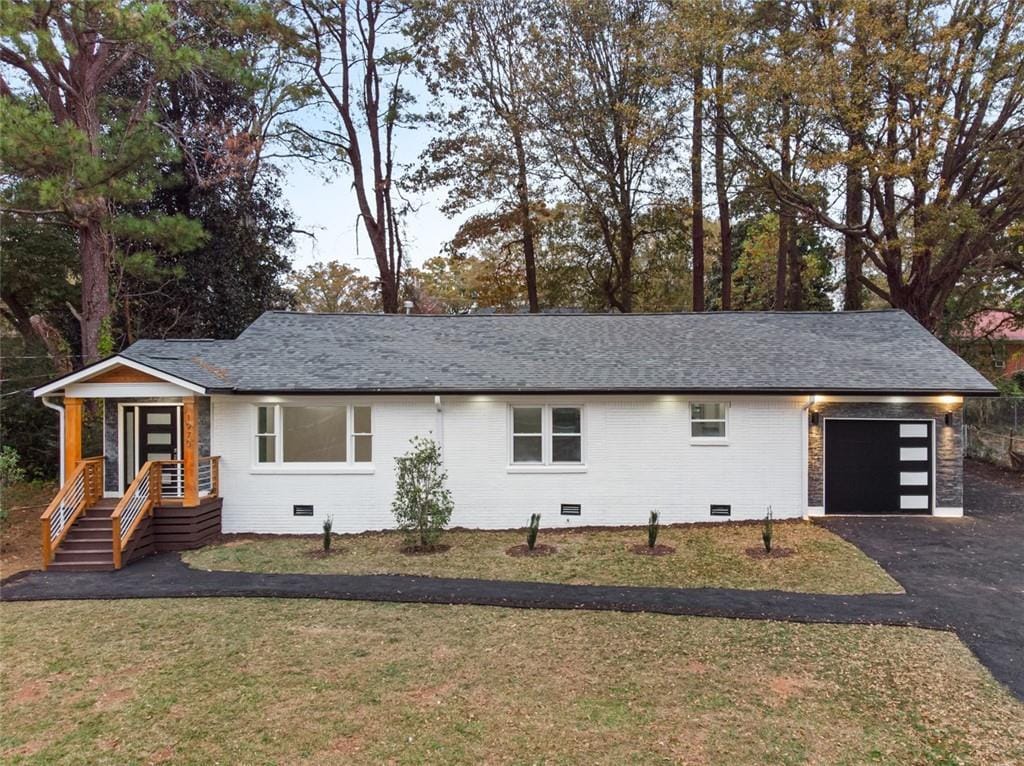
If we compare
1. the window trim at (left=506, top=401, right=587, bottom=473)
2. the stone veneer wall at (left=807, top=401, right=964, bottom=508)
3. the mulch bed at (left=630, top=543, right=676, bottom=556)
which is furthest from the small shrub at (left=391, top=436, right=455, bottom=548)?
the stone veneer wall at (left=807, top=401, right=964, bottom=508)

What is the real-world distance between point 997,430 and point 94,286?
2733 centimetres

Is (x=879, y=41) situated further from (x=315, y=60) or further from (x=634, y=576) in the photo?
(x=315, y=60)

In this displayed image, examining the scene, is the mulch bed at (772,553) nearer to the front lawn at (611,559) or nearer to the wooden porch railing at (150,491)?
the front lawn at (611,559)

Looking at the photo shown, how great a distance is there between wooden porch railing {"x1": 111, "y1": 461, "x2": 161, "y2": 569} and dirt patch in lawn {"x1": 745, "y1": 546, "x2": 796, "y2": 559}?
1082 cm

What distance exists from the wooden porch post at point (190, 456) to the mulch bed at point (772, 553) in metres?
10.4

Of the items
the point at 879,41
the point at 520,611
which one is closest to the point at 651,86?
the point at 879,41

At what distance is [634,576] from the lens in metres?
9.07

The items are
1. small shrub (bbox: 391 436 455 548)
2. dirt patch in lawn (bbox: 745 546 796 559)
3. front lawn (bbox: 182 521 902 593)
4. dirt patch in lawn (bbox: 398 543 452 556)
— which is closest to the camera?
A: front lawn (bbox: 182 521 902 593)

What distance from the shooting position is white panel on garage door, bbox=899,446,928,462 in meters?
12.4

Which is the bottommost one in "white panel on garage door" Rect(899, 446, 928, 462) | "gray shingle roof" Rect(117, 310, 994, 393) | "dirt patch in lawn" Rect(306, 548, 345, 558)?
"dirt patch in lawn" Rect(306, 548, 345, 558)

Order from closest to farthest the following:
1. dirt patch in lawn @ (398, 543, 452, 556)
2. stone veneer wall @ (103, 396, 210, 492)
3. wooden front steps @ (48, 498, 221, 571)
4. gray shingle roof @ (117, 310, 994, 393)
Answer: wooden front steps @ (48, 498, 221, 571), dirt patch in lawn @ (398, 543, 452, 556), stone veneer wall @ (103, 396, 210, 492), gray shingle roof @ (117, 310, 994, 393)

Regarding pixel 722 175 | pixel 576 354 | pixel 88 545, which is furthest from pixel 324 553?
pixel 722 175

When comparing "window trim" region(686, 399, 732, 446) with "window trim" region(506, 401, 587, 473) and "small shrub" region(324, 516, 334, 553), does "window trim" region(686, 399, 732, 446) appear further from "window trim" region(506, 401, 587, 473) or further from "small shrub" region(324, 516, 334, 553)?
"small shrub" region(324, 516, 334, 553)

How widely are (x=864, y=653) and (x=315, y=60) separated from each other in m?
25.8
